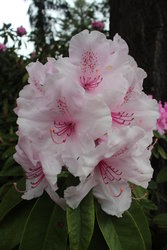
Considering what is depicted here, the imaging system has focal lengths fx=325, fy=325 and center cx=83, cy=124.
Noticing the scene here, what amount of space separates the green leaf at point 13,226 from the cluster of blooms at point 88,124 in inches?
5.2

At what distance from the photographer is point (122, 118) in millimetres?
878

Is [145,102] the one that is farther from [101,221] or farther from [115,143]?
[101,221]

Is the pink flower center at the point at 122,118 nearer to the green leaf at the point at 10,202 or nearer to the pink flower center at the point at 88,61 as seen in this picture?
the pink flower center at the point at 88,61

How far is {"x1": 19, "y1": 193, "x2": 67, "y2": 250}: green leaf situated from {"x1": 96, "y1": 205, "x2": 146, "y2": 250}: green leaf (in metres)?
0.11

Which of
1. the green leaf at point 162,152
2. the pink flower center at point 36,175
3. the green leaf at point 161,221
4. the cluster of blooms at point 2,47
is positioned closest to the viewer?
the pink flower center at point 36,175

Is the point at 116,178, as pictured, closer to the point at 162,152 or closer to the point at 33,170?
the point at 33,170

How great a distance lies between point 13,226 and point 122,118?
1.63 feet

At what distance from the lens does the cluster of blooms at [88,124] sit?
2.65ft

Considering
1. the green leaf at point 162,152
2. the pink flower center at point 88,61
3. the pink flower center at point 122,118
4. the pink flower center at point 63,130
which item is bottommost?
the green leaf at point 162,152

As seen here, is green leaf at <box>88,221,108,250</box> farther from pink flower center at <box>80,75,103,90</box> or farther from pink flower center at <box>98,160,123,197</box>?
pink flower center at <box>80,75,103,90</box>

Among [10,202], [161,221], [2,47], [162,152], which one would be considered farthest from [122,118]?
[2,47]

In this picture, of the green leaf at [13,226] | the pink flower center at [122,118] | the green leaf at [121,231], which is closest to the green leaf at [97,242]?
the green leaf at [121,231]

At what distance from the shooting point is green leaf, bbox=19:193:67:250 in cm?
89

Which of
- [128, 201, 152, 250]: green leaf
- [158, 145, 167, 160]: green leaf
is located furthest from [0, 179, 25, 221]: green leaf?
[158, 145, 167, 160]: green leaf
